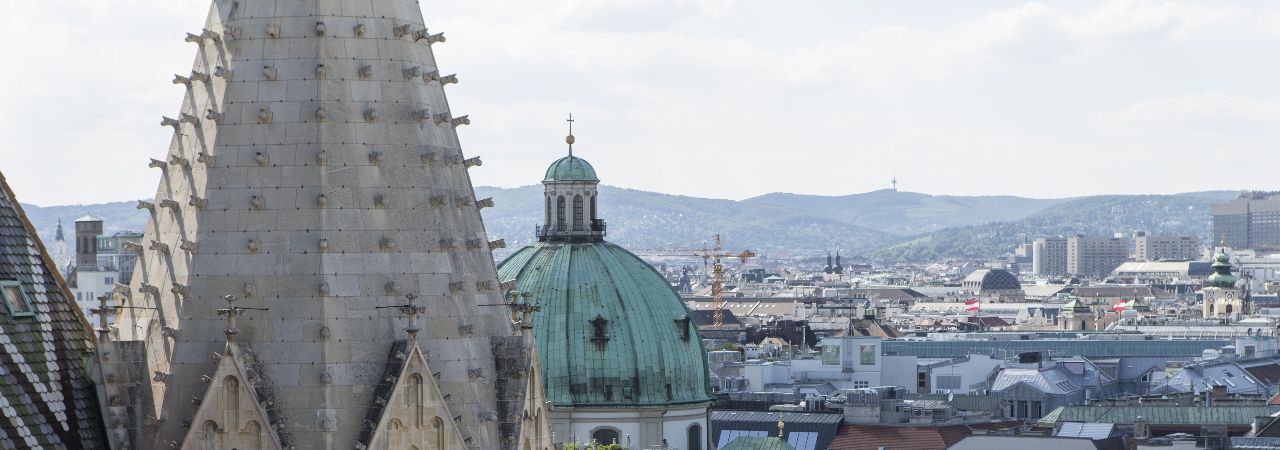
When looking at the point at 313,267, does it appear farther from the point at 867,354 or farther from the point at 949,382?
the point at 949,382

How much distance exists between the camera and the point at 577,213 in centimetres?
10338

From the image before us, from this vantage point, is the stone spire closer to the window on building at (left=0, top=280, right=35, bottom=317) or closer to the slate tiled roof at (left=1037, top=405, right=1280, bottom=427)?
the window on building at (left=0, top=280, right=35, bottom=317)

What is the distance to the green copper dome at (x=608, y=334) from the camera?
9394cm

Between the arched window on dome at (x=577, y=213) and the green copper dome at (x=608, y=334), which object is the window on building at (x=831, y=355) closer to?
the arched window on dome at (x=577, y=213)

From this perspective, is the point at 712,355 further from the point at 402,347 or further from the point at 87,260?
the point at 402,347

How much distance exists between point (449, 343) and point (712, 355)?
136m

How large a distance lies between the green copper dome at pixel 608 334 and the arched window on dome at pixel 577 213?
3924 millimetres

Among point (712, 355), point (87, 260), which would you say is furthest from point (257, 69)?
point (87, 260)

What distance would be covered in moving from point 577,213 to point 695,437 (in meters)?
11.2

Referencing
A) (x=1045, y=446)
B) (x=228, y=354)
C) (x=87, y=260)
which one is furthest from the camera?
(x=87, y=260)

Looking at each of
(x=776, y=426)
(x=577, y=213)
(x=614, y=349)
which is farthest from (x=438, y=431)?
(x=776, y=426)

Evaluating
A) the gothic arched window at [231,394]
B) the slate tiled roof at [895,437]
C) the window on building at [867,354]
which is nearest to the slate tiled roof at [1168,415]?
the slate tiled roof at [895,437]

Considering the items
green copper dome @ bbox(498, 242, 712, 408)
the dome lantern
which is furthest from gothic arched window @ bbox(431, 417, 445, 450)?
the dome lantern

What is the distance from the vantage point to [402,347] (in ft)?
83.1
